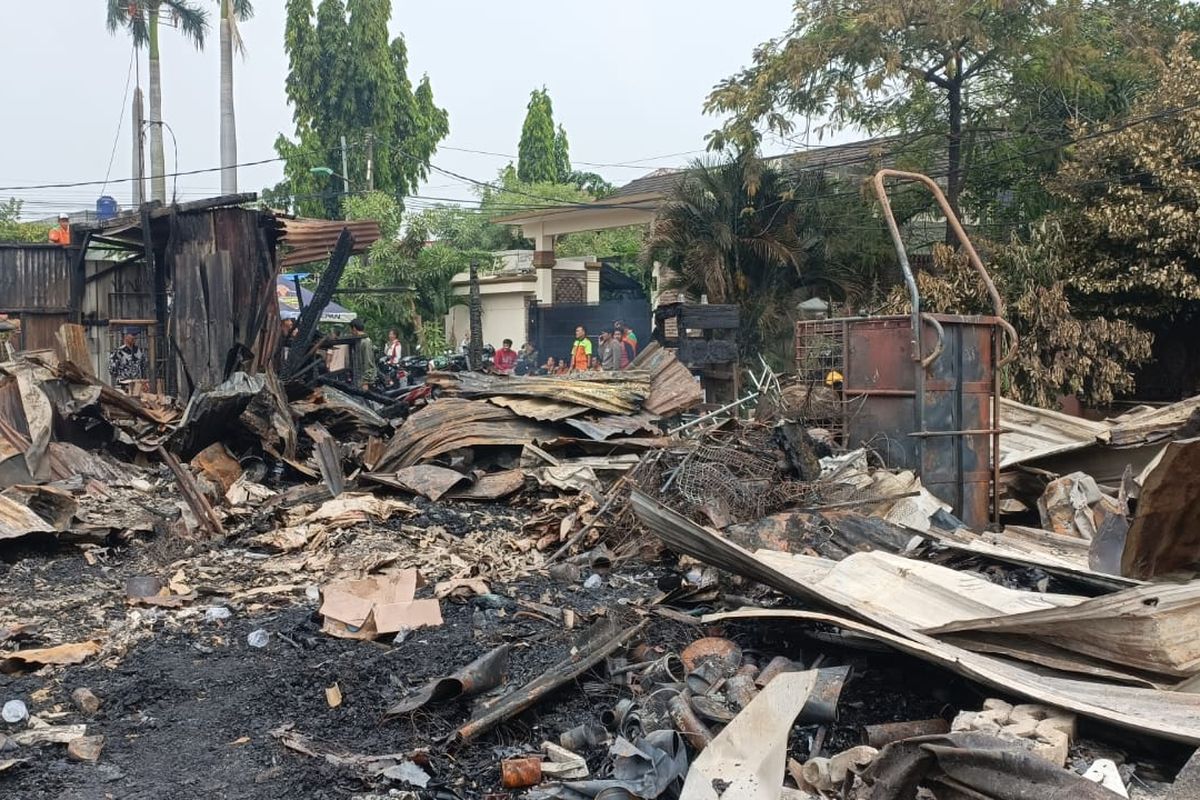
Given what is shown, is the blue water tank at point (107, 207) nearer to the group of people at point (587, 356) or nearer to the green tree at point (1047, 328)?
the group of people at point (587, 356)

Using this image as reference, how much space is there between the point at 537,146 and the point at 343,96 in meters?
11.7

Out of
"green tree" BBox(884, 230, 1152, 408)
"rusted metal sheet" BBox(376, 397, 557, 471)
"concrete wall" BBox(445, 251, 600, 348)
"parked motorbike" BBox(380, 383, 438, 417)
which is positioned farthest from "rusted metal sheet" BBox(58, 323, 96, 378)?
"concrete wall" BBox(445, 251, 600, 348)

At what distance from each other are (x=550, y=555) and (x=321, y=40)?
3324 cm

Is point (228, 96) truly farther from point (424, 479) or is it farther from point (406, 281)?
point (424, 479)

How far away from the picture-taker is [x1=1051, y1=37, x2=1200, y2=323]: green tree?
13461mm

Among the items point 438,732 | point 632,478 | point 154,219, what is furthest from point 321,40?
point 438,732

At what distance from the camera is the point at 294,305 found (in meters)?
19.8

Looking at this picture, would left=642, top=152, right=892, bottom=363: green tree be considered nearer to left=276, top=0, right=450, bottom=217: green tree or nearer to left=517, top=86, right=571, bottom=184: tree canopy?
left=276, top=0, right=450, bottom=217: green tree

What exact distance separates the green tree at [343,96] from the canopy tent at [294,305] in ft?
41.6

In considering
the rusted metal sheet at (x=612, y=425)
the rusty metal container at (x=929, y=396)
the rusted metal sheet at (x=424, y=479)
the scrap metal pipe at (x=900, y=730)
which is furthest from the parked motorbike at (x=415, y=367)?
the scrap metal pipe at (x=900, y=730)

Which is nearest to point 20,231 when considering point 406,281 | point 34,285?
point 406,281

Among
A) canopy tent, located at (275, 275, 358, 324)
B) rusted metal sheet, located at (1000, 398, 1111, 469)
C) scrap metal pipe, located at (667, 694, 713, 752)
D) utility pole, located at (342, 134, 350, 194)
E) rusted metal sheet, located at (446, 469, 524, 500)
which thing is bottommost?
scrap metal pipe, located at (667, 694, 713, 752)

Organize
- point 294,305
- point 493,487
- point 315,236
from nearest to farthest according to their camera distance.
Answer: point 493,487 → point 315,236 → point 294,305

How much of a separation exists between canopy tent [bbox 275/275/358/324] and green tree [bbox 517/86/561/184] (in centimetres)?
2358
